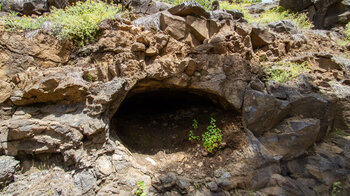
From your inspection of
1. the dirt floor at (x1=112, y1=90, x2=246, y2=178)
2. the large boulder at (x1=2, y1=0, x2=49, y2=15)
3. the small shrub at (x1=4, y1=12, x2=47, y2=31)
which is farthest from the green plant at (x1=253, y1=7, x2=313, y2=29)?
the large boulder at (x1=2, y1=0, x2=49, y2=15)

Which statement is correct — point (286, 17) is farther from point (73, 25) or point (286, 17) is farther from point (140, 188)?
point (140, 188)

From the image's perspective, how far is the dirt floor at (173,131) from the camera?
339 cm

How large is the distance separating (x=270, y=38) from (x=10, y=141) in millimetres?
5979

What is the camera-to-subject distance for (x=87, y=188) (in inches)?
106

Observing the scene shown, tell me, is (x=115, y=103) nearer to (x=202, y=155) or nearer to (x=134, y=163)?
(x=134, y=163)

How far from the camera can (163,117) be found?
5113 mm

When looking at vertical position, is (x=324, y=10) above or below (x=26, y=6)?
above

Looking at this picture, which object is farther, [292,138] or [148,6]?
[148,6]

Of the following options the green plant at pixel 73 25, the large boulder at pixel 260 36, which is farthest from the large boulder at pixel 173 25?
the large boulder at pixel 260 36

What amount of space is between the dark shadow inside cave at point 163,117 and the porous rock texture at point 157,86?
62 centimetres

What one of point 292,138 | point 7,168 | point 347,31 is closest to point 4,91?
point 7,168

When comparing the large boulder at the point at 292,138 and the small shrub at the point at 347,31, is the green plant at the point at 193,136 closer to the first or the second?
the large boulder at the point at 292,138

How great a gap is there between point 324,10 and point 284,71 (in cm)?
528

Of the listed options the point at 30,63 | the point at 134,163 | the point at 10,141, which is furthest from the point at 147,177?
the point at 30,63
